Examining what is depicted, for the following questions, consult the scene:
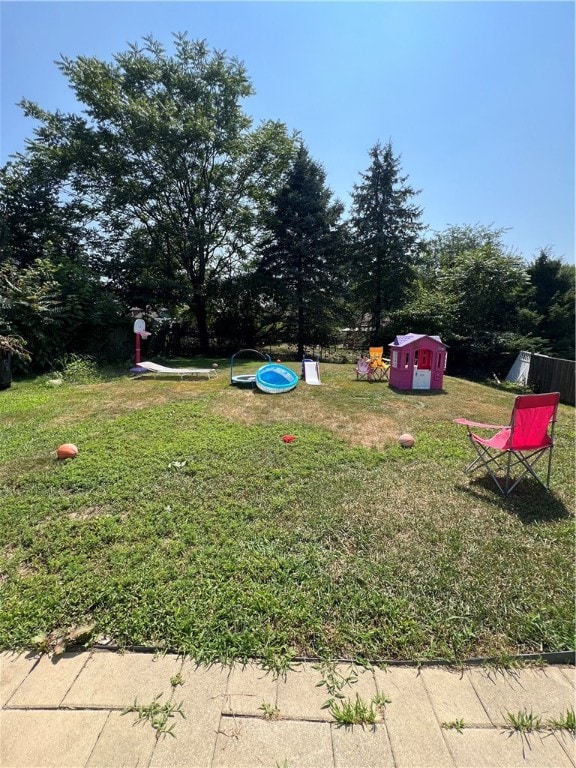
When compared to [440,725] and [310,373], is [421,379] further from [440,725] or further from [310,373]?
[440,725]

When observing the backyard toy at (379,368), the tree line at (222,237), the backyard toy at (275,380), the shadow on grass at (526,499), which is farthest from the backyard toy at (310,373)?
the tree line at (222,237)

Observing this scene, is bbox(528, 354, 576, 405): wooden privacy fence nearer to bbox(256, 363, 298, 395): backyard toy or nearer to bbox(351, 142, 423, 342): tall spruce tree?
bbox(351, 142, 423, 342): tall spruce tree

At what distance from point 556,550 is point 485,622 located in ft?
3.97

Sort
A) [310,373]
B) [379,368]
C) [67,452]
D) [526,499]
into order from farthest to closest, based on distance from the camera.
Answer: [379,368]
[310,373]
[67,452]
[526,499]

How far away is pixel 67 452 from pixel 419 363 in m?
7.94

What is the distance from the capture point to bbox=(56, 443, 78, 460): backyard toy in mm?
4480

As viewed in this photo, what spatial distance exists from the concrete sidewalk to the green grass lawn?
0.14 metres

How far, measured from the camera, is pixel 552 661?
211 cm

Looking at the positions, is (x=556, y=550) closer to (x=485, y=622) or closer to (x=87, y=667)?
(x=485, y=622)

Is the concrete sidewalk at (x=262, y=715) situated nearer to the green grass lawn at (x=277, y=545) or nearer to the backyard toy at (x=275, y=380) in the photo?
the green grass lawn at (x=277, y=545)

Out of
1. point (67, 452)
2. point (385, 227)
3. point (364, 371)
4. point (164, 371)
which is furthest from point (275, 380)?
point (385, 227)

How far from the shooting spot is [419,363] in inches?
363

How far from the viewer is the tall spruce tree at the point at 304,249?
16.7m

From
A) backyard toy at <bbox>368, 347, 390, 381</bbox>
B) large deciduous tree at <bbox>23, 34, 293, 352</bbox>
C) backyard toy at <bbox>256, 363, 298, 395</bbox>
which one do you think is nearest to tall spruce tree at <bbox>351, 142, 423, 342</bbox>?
large deciduous tree at <bbox>23, 34, 293, 352</bbox>
